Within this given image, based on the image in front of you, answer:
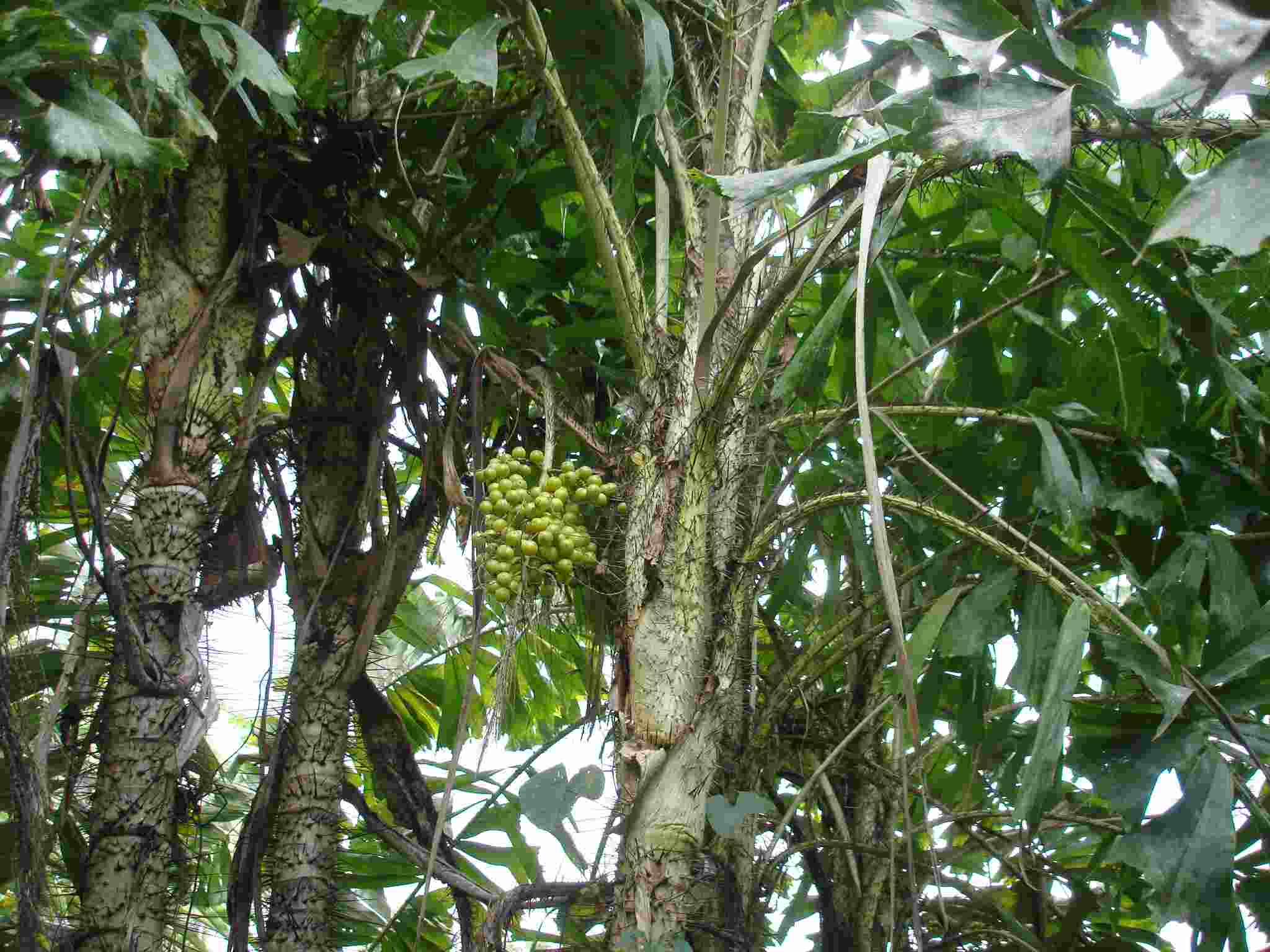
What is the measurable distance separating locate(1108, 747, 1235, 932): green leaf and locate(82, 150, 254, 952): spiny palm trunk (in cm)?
96

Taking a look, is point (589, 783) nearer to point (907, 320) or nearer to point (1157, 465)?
point (907, 320)

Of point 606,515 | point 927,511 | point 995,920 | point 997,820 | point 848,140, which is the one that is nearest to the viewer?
point 927,511

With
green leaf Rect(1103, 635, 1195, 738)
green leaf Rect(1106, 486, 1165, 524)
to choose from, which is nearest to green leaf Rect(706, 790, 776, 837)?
green leaf Rect(1103, 635, 1195, 738)

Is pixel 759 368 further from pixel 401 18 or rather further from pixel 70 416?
pixel 401 18

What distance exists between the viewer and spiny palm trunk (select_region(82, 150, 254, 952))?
3.53ft

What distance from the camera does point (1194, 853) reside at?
34.2 inches

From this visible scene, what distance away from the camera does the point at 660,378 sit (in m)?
1.06

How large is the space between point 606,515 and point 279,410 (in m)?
0.91

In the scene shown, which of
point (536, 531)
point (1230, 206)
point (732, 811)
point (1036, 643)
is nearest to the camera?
point (1230, 206)

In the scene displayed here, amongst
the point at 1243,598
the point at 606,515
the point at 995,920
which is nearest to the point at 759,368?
the point at 606,515

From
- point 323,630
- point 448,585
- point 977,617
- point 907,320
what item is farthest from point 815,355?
point 448,585

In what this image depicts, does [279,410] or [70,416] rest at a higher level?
[279,410]

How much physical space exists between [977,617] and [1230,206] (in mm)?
581

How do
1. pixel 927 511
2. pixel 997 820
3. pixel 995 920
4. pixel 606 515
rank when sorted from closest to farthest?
1. pixel 927 511
2. pixel 606 515
3. pixel 995 920
4. pixel 997 820
